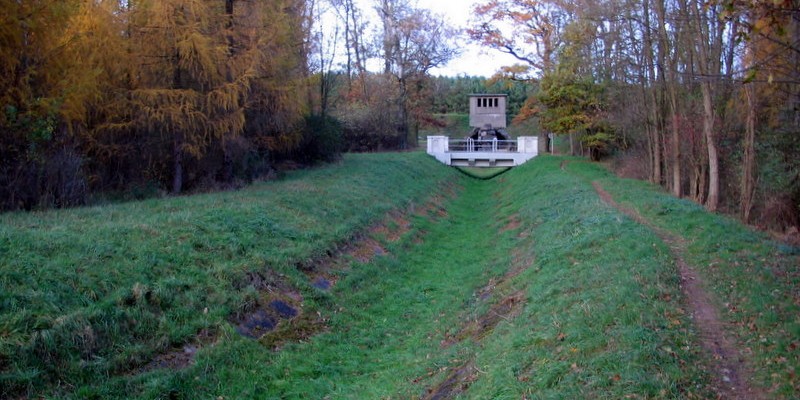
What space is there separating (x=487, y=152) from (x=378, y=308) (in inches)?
1348

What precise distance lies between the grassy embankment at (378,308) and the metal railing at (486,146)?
29.0 m

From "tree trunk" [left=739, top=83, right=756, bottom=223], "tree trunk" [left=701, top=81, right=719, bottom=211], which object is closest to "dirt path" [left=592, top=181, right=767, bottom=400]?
"tree trunk" [left=739, top=83, right=756, bottom=223]

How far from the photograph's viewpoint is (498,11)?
1939 inches

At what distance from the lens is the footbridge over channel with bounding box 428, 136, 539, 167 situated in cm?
4434

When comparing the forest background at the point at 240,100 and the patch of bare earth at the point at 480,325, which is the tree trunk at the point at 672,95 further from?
the patch of bare earth at the point at 480,325

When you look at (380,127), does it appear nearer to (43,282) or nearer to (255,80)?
(255,80)

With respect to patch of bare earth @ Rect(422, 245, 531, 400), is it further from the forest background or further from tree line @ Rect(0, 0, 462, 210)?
tree line @ Rect(0, 0, 462, 210)

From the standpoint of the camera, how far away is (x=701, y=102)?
21500mm

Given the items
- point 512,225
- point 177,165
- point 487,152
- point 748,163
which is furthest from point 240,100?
point 487,152

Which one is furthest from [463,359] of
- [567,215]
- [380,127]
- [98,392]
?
[380,127]

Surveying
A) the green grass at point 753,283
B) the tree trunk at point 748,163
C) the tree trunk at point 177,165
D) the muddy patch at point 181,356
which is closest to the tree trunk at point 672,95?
the tree trunk at point 748,163

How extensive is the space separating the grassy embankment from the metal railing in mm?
28986

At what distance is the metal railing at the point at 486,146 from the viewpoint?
4591cm

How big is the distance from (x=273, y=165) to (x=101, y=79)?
11226 millimetres
